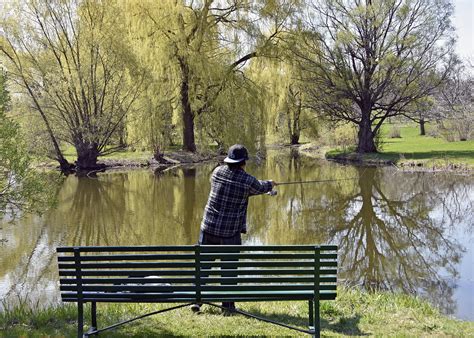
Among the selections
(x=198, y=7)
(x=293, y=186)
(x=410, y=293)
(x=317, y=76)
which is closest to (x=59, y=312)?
(x=410, y=293)

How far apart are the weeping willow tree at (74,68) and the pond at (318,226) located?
15.2 ft

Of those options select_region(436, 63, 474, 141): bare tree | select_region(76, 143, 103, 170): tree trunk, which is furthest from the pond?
select_region(436, 63, 474, 141): bare tree

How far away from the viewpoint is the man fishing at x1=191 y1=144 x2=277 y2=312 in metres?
4.77

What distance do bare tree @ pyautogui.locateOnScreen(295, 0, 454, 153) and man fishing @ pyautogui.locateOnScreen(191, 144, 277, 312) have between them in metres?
22.8

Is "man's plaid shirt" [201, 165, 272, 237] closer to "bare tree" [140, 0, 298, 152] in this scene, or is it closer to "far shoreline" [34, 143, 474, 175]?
"far shoreline" [34, 143, 474, 175]

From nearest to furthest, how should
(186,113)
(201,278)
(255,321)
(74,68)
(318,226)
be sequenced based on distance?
(201,278) → (255,321) → (318,226) → (74,68) → (186,113)

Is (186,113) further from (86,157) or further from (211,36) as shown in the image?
(86,157)

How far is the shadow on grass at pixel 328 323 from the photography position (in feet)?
14.9

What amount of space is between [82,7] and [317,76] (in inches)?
528

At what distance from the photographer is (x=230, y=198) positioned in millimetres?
4816

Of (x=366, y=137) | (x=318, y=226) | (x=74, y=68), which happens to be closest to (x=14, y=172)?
(x=318, y=226)

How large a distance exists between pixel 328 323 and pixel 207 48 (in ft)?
72.3

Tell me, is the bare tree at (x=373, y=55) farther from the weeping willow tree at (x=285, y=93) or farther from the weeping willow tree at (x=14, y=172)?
the weeping willow tree at (x=14, y=172)

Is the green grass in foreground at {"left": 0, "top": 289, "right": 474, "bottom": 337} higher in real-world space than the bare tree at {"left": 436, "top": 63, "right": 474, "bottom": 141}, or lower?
lower
